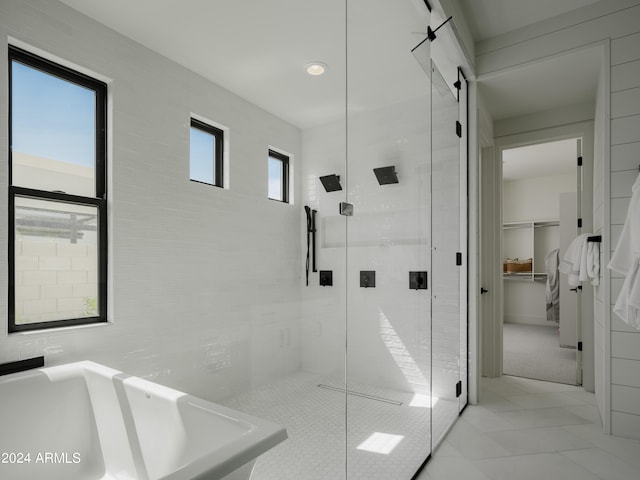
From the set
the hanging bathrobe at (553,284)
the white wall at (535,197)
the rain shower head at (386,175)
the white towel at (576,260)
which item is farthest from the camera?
the white wall at (535,197)

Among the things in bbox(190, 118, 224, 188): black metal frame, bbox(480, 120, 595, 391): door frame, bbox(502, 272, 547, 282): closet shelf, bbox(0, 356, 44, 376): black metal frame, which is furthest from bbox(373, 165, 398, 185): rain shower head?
bbox(502, 272, 547, 282): closet shelf

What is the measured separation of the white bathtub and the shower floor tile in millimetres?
89

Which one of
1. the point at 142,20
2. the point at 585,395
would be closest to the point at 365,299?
the point at 142,20

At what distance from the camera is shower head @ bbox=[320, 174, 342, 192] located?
1.34 metres

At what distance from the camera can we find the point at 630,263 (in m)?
2.28

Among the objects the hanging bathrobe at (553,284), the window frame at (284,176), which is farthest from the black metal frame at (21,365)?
the hanging bathrobe at (553,284)

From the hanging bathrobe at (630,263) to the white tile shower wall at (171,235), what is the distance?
7.22ft

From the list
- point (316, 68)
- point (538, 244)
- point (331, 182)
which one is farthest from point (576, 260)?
point (538, 244)

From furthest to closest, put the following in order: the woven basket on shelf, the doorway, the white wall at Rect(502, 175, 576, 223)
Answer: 1. the woven basket on shelf
2. the white wall at Rect(502, 175, 576, 223)
3. the doorway

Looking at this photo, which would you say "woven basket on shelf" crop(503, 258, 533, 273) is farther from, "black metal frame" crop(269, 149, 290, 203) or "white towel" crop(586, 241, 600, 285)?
"black metal frame" crop(269, 149, 290, 203)

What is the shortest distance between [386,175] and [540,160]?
5.41 metres

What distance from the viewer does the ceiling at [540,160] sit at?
17.4ft

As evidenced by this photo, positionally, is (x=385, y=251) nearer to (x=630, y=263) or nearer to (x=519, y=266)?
(x=630, y=263)

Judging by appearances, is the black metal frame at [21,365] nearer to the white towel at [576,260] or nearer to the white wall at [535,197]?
the white towel at [576,260]
